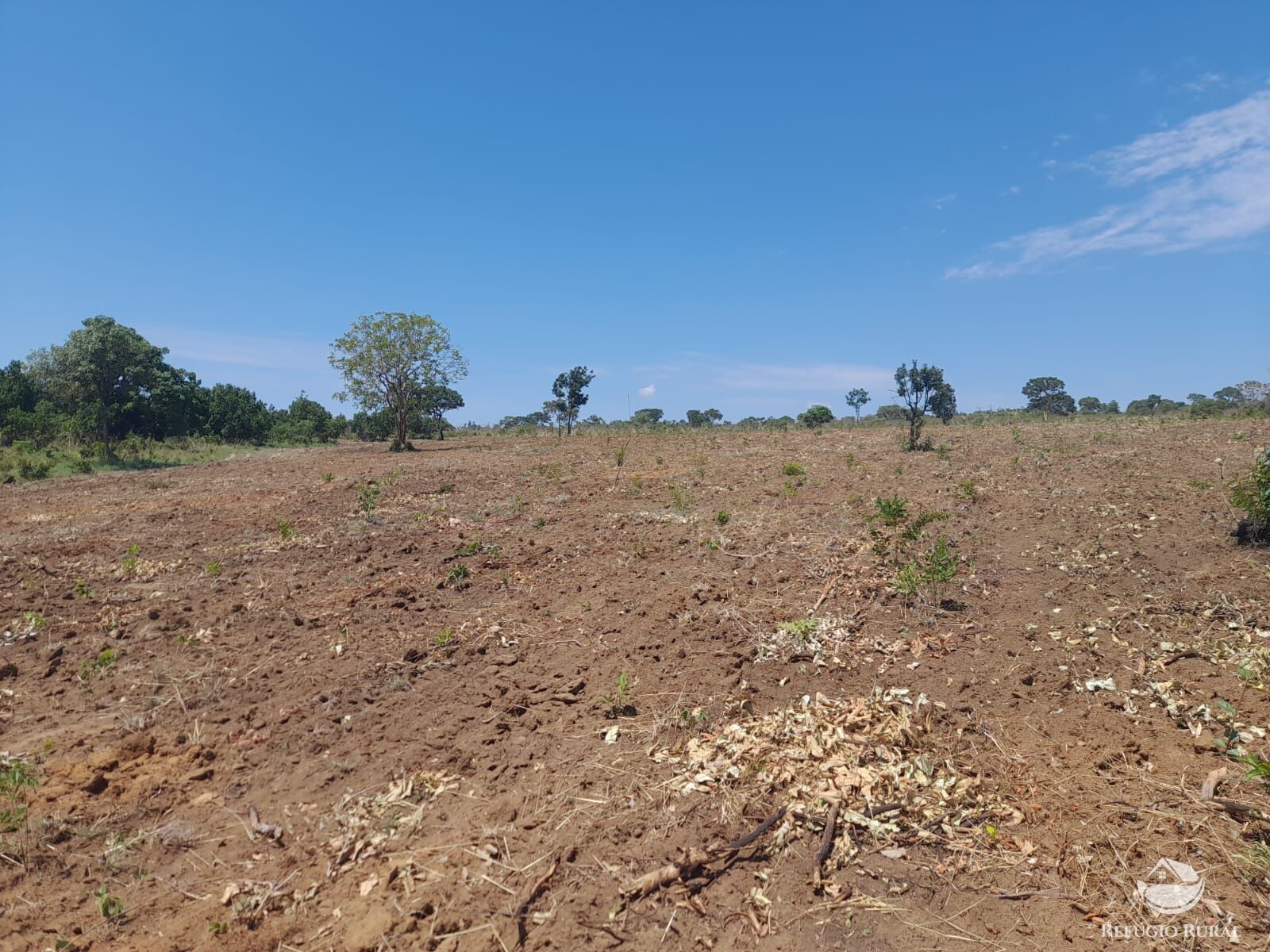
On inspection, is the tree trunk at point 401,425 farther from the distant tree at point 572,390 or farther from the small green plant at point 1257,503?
the small green plant at point 1257,503

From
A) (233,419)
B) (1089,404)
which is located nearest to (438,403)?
(233,419)

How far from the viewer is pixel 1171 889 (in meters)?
2.79

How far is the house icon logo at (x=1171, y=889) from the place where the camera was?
2703mm

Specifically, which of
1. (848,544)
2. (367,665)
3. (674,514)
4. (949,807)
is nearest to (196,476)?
(674,514)

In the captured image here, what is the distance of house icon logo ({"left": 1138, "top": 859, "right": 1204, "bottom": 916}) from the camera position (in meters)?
2.70

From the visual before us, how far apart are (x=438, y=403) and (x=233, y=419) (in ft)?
42.8

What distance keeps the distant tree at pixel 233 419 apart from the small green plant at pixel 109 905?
142 feet

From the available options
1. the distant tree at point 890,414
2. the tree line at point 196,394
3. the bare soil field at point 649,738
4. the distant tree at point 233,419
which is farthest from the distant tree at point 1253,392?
the distant tree at point 233,419

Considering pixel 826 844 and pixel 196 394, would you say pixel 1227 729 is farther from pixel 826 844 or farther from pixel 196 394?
pixel 196 394

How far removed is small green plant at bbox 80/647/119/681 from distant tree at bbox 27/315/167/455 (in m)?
23.4

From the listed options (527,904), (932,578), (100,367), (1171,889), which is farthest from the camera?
(100,367)

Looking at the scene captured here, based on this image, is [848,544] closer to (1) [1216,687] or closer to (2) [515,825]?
(1) [1216,687]

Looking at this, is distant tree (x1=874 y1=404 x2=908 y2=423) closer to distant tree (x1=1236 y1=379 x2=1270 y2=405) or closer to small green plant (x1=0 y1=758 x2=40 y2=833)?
distant tree (x1=1236 y1=379 x2=1270 y2=405)

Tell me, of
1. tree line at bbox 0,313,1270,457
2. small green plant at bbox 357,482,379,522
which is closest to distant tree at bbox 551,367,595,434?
tree line at bbox 0,313,1270,457
